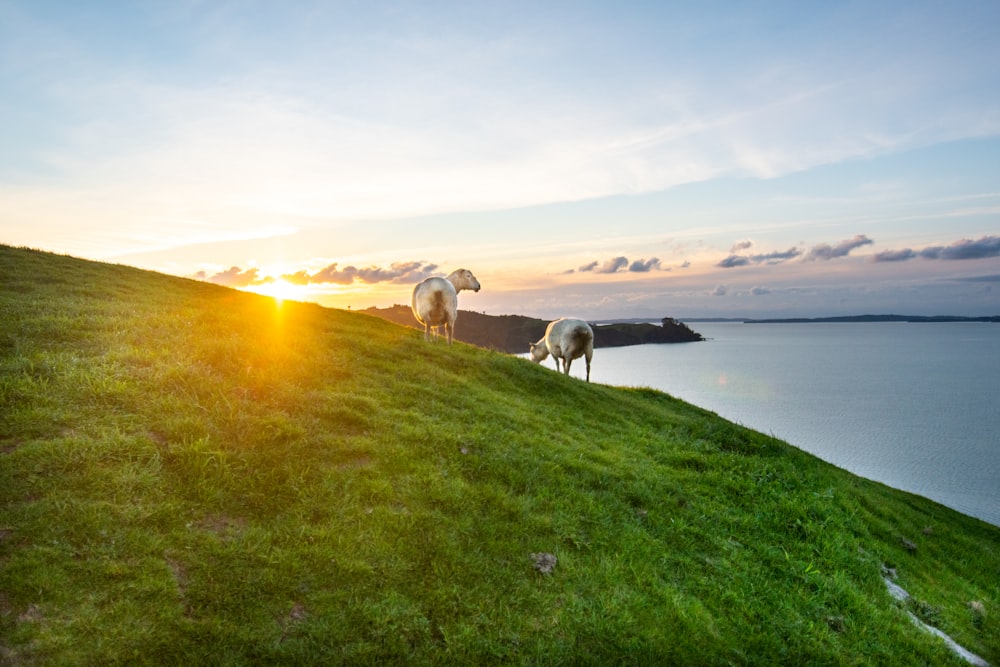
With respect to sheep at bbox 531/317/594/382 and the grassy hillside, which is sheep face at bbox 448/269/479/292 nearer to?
sheep at bbox 531/317/594/382

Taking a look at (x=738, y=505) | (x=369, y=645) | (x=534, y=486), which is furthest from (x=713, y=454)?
(x=369, y=645)

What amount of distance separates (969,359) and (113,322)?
259 metres

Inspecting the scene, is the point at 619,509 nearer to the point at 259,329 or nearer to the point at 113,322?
the point at 259,329

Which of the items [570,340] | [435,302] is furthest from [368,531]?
[570,340]

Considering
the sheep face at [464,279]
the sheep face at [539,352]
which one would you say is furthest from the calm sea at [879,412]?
the sheep face at [464,279]

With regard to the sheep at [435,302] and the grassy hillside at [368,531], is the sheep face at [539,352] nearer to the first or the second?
the sheep at [435,302]

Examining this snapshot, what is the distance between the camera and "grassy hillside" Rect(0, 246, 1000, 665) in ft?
18.9

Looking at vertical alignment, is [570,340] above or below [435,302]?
below

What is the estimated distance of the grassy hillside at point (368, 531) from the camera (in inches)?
227

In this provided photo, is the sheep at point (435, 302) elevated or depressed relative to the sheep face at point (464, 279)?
depressed

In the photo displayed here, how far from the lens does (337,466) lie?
28.2ft

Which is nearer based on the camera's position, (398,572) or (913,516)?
(398,572)

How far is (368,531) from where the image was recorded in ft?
24.1

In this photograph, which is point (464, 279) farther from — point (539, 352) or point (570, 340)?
point (539, 352)
